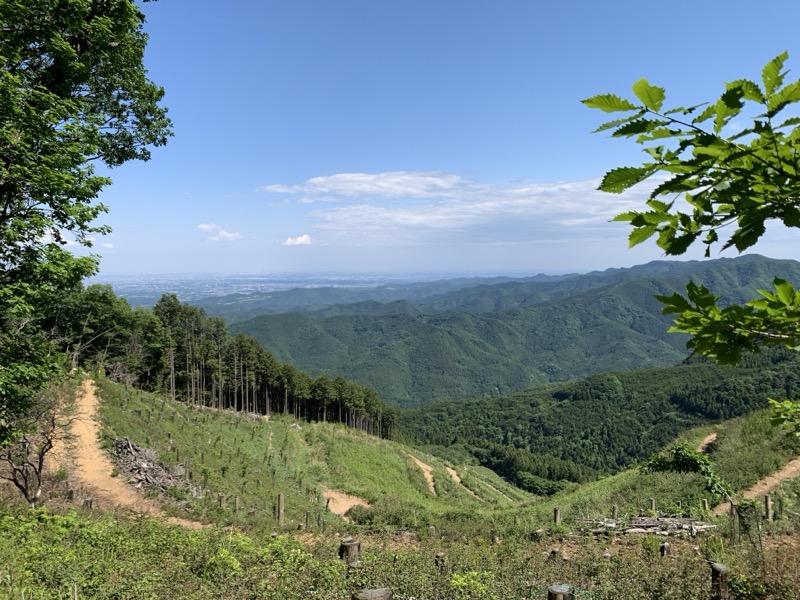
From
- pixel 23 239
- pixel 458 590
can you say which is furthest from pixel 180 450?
pixel 458 590

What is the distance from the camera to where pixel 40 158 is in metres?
6.55

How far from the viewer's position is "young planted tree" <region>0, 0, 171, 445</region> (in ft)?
20.9

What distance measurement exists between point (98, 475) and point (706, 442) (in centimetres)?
2718

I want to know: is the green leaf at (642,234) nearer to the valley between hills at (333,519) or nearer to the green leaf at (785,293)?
the green leaf at (785,293)

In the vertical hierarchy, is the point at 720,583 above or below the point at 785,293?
below

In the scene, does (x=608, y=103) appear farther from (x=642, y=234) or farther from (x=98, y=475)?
(x=98, y=475)

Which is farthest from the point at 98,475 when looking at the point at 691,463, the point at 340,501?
the point at 691,463

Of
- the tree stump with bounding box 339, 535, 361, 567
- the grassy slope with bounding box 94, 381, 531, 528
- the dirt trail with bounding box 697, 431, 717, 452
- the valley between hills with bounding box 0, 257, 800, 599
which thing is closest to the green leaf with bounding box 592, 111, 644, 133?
the valley between hills with bounding box 0, 257, 800, 599

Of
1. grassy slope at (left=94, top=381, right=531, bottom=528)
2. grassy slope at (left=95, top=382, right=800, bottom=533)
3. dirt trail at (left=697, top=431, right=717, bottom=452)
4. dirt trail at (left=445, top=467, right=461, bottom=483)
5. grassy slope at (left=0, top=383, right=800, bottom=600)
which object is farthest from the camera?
dirt trail at (left=445, top=467, right=461, bottom=483)

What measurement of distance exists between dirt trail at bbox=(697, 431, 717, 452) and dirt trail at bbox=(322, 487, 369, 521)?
16.9 meters

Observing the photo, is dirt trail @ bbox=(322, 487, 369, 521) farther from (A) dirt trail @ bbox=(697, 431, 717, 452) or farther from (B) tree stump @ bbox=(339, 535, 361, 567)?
(A) dirt trail @ bbox=(697, 431, 717, 452)

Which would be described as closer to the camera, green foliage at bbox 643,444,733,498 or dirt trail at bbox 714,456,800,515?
green foliage at bbox 643,444,733,498

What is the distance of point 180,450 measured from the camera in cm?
1959

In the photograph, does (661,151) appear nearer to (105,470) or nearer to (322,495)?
(105,470)
